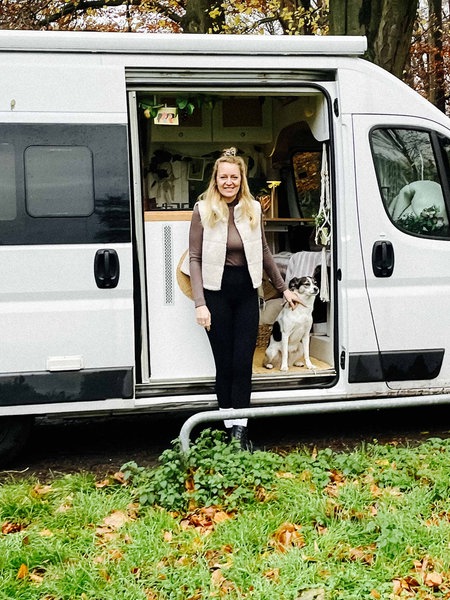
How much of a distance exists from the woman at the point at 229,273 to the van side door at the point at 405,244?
85 centimetres

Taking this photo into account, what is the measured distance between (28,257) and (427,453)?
289cm

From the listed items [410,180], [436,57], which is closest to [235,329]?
[410,180]

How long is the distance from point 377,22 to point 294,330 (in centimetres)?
447

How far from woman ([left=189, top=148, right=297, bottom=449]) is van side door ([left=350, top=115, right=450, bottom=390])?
85 centimetres

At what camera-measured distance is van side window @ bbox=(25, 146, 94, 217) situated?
16.2 ft

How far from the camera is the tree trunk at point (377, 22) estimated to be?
8.75 m

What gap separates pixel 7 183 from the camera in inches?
194

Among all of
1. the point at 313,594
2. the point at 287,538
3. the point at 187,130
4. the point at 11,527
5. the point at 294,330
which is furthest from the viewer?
the point at 187,130

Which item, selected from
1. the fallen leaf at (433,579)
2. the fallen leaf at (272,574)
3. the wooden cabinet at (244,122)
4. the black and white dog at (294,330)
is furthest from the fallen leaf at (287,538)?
the wooden cabinet at (244,122)

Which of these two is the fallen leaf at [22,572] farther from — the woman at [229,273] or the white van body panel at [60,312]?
the woman at [229,273]

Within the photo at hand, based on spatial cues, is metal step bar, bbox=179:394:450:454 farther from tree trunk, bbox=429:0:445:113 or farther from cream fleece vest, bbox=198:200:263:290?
tree trunk, bbox=429:0:445:113

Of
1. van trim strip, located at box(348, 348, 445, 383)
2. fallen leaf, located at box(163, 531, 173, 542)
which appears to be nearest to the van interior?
van trim strip, located at box(348, 348, 445, 383)

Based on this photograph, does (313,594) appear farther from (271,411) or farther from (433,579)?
(271,411)

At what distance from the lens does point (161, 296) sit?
557 cm
